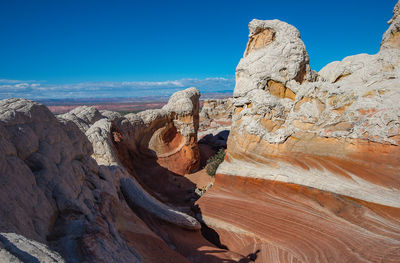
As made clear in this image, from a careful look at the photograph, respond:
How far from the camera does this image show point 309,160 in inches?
242

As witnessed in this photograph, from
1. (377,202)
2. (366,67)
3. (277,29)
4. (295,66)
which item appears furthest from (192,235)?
(277,29)

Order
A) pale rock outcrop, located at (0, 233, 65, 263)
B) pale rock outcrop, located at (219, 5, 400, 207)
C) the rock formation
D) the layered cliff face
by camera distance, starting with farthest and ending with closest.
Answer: the rock formation < pale rock outcrop, located at (219, 5, 400, 207) < the layered cliff face < pale rock outcrop, located at (0, 233, 65, 263)

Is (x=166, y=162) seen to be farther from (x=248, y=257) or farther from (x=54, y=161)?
(x=54, y=161)

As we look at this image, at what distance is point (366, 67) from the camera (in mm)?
6570

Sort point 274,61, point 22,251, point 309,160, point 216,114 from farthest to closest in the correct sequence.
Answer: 1. point 216,114
2. point 274,61
3. point 309,160
4. point 22,251

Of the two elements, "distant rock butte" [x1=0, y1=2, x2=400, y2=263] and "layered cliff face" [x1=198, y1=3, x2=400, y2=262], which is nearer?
"distant rock butte" [x1=0, y1=2, x2=400, y2=263]

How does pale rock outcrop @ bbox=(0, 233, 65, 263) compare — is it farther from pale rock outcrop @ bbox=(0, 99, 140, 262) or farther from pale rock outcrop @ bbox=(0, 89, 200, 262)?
pale rock outcrop @ bbox=(0, 99, 140, 262)

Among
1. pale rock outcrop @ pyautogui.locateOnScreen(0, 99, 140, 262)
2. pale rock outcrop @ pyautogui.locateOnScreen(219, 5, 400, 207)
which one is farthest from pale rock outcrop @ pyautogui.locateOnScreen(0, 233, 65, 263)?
pale rock outcrop @ pyautogui.locateOnScreen(219, 5, 400, 207)

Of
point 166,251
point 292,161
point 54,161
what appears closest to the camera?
point 54,161

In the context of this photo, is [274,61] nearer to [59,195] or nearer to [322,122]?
[322,122]

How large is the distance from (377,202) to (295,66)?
14.6 feet

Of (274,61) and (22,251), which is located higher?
(274,61)

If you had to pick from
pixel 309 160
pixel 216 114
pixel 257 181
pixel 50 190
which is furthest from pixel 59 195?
pixel 216 114

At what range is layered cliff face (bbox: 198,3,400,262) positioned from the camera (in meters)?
4.93
